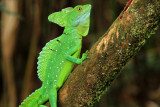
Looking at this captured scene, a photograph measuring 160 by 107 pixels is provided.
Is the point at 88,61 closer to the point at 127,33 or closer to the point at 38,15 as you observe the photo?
the point at 127,33

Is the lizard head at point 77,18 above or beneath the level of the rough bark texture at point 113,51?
above

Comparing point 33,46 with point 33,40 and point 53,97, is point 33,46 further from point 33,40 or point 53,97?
point 53,97

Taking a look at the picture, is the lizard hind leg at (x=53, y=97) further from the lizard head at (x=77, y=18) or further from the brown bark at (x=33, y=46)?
the brown bark at (x=33, y=46)

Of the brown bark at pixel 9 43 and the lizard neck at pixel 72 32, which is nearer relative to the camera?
the lizard neck at pixel 72 32

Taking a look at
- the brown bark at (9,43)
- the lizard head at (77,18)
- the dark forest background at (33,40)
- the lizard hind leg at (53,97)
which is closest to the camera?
the lizard hind leg at (53,97)

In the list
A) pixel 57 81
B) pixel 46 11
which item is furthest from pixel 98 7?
pixel 57 81

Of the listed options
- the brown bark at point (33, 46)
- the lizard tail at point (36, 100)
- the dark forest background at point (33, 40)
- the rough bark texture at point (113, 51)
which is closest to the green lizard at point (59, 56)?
the lizard tail at point (36, 100)

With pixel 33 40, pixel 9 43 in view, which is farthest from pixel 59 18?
pixel 9 43

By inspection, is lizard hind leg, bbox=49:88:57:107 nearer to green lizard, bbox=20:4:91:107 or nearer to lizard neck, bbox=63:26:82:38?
green lizard, bbox=20:4:91:107
